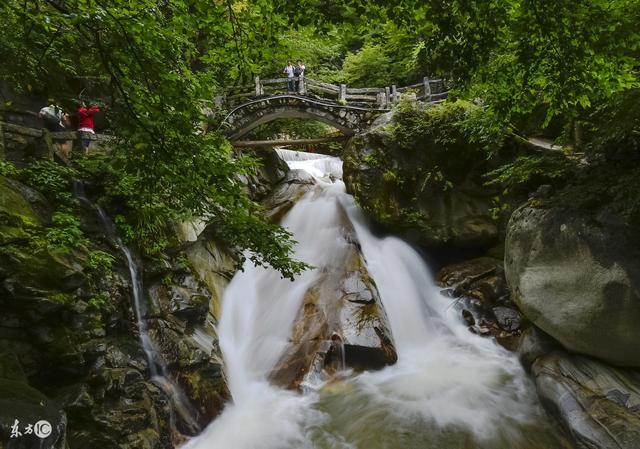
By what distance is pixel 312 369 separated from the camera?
693 centimetres

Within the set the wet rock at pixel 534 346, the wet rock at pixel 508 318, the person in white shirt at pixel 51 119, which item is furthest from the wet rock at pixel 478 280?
the person in white shirt at pixel 51 119

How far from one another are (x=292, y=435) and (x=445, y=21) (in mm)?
5682

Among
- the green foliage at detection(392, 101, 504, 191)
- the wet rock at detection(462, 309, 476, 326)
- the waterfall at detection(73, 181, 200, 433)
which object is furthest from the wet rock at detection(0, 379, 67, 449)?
the green foliage at detection(392, 101, 504, 191)

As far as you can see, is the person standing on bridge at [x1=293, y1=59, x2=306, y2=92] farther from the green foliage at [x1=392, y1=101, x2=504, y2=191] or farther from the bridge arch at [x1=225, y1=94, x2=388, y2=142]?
the green foliage at [x1=392, y1=101, x2=504, y2=191]

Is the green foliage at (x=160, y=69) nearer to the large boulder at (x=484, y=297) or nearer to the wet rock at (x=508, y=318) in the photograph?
the large boulder at (x=484, y=297)

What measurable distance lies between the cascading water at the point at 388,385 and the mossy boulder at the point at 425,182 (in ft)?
3.88

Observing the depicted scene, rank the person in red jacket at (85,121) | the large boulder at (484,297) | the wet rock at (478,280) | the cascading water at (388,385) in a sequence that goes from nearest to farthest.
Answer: the cascading water at (388,385)
the person in red jacket at (85,121)
the large boulder at (484,297)
the wet rock at (478,280)

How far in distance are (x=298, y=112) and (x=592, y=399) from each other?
12246mm

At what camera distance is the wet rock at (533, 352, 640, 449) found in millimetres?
4477

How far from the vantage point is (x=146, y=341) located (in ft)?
17.9

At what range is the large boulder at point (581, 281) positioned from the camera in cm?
501

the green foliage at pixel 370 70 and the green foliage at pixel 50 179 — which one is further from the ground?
the green foliage at pixel 370 70

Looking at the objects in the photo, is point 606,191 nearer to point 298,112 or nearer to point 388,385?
point 388,385

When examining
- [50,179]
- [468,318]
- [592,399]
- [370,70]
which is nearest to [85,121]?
[50,179]
